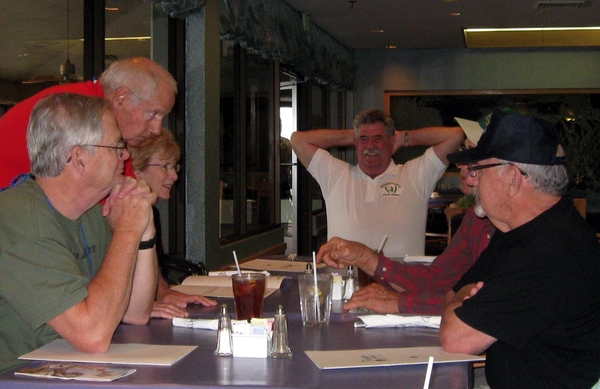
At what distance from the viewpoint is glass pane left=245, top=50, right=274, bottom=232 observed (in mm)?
6414

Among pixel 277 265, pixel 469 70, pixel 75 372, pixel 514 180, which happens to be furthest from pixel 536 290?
pixel 469 70

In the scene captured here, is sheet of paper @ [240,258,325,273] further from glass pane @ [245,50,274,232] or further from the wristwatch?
glass pane @ [245,50,274,232]

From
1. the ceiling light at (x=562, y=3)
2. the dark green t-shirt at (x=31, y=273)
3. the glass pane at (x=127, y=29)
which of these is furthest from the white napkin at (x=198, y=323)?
the ceiling light at (x=562, y=3)

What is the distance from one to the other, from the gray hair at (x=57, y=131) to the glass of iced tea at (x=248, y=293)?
1.73ft

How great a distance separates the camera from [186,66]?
194 inches

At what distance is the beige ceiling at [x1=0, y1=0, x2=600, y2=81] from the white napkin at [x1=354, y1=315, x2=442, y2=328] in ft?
7.00

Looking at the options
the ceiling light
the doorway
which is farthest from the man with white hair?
the ceiling light

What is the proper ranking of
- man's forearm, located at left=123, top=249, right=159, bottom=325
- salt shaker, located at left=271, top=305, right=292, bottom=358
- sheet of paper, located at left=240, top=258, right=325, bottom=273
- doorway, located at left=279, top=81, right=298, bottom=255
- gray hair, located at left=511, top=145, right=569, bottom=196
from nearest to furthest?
1. salt shaker, located at left=271, top=305, right=292, bottom=358
2. gray hair, located at left=511, top=145, right=569, bottom=196
3. man's forearm, located at left=123, top=249, right=159, bottom=325
4. sheet of paper, located at left=240, top=258, right=325, bottom=273
5. doorway, located at left=279, top=81, right=298, bottom=255

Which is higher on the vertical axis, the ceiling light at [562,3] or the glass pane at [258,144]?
the ceiling light at [562,3]

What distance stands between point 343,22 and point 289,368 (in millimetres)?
6932

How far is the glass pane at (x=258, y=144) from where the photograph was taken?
21.0 feet

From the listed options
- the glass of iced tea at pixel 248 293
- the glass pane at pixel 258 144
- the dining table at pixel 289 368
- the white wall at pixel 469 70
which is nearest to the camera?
the dining table at pixel 289 368

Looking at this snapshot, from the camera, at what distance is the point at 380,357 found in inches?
65.1

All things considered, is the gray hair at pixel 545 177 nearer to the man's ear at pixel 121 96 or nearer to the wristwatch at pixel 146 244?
the wristwatch at pixel 146 244
